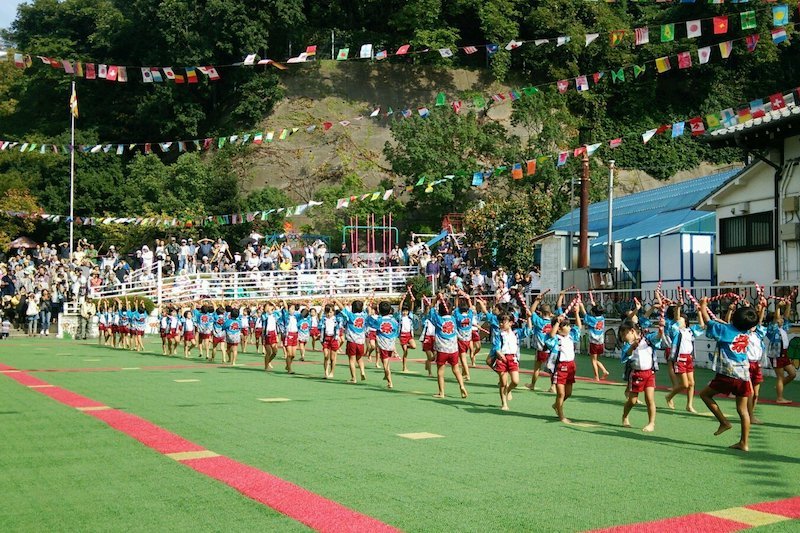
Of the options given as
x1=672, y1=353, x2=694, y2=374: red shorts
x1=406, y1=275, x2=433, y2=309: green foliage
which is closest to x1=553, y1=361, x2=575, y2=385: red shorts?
x1=672, y1=353, x2=694, y2=374: red shorts

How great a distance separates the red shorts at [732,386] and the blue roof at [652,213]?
17.3 m

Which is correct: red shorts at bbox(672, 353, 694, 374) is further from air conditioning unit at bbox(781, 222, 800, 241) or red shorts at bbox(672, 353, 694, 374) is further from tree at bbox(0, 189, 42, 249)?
tree at bbox(0, 189, 42, 249)

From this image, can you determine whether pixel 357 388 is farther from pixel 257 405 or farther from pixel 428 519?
pixel 428 519

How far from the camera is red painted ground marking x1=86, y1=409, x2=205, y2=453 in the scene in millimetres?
8569

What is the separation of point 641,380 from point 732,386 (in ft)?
4.45

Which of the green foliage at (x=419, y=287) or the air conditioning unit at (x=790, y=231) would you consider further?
the green foliage at (x=419, y=287)

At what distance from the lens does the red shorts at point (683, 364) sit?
12086 millimetres

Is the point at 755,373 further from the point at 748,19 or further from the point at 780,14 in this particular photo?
the point at 748,19

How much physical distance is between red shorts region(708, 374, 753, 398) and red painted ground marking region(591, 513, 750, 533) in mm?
3147

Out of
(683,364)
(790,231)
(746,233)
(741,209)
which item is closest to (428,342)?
(683,364)

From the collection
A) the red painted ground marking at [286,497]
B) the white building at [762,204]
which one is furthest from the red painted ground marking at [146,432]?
the white building at [762,204]

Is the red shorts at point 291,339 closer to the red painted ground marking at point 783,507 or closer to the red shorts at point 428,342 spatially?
the red shorts at point 428,342

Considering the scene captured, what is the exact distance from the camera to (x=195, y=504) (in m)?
6.24

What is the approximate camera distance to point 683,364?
12.1m
